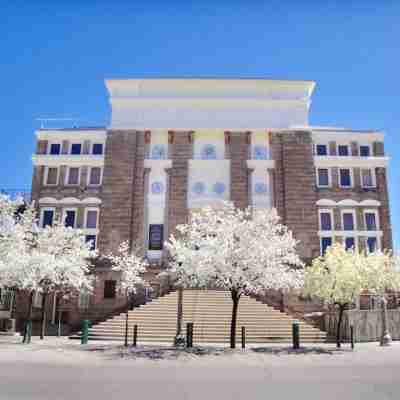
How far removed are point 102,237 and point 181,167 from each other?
8981 millimetres

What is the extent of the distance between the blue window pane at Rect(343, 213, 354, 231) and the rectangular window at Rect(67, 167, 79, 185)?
75.2 feet

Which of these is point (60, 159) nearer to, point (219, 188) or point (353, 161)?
point (219, 188)

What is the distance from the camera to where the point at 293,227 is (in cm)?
3497

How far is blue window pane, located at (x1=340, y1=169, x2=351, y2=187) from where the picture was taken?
36.3 metres

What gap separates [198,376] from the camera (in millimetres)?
12625

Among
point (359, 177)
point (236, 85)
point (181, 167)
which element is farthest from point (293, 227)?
point (236, 85)

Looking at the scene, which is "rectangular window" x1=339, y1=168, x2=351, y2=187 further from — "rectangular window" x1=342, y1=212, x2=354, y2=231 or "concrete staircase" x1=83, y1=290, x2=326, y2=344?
"concrete staircase" x1=83, y1=290, x2=326, y2=344

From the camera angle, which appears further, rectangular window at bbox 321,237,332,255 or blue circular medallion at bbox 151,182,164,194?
blue circular medallion at bbox 151,182,164,194

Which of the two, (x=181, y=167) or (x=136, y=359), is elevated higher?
(x=181, y=167)

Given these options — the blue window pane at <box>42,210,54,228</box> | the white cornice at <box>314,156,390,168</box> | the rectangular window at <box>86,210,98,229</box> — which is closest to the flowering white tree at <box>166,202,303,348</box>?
the rectangular window at <box>86,210,98,229</box>

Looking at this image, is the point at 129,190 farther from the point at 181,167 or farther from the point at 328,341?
the point at 328,341

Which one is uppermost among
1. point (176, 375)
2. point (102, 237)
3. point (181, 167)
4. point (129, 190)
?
point (181, 167)

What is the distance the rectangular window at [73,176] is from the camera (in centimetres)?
3631

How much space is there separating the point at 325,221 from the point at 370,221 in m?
3.75
